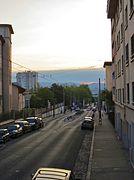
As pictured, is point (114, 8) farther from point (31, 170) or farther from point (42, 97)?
point (42, 97)

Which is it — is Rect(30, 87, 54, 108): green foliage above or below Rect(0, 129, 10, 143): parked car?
above

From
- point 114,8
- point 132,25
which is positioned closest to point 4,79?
point 114,8

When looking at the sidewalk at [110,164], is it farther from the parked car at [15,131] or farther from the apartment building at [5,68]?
the apartment building at [5,68]

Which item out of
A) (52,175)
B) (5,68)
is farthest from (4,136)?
(5,68)

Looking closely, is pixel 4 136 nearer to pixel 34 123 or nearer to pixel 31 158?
pixel 31 158

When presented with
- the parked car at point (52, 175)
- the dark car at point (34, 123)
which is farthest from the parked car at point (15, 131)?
the parked car at point (52, 175)

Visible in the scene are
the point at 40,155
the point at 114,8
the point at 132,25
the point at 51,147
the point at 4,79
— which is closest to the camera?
the point at 132,25

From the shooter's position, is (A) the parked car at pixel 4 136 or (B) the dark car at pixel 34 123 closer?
(A) the parked car at pixel 4 136

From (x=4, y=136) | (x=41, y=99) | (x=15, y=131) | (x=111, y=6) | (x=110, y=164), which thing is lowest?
(x=110, y=164)

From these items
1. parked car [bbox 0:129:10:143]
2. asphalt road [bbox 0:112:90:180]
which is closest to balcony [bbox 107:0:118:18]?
asphalt road [bbox 0:112:90:180]

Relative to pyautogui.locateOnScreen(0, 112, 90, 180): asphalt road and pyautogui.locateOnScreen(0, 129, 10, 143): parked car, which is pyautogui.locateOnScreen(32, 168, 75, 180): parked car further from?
pyautogui.locateOnScreen(0, 129, 10, 143): parked car

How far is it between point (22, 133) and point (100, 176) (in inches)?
1077

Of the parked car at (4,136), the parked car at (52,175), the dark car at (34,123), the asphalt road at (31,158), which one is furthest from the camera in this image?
the dark car at (34,123)

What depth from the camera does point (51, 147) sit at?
112ft
